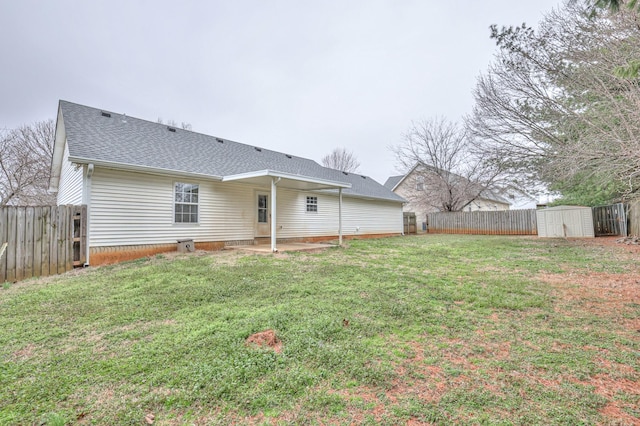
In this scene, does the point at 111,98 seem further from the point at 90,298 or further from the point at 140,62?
the point at 90,298

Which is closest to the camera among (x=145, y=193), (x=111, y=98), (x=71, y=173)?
(x=145, y=193)

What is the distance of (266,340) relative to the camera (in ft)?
9.25

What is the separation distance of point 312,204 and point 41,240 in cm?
878

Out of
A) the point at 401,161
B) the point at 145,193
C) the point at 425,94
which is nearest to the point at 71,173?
the point at 145,193

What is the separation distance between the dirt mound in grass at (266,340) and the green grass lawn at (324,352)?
0.08m

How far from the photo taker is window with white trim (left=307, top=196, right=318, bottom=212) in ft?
41.3

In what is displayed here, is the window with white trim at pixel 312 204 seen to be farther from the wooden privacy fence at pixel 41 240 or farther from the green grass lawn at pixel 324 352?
the wooden privacy fence at pixel 41 240

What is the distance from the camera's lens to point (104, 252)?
7.29m

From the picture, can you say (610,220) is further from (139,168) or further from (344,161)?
(344,161)

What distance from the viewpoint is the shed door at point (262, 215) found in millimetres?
10781

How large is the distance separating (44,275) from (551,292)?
9.82m

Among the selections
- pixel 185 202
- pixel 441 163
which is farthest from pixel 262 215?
pixel 441 163

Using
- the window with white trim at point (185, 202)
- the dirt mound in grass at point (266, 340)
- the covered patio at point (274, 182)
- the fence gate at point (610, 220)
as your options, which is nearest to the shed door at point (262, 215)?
the covered patio at point (274, 182)

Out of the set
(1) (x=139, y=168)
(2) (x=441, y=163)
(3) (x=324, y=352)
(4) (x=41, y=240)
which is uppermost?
(2) (x=441, y=163)
